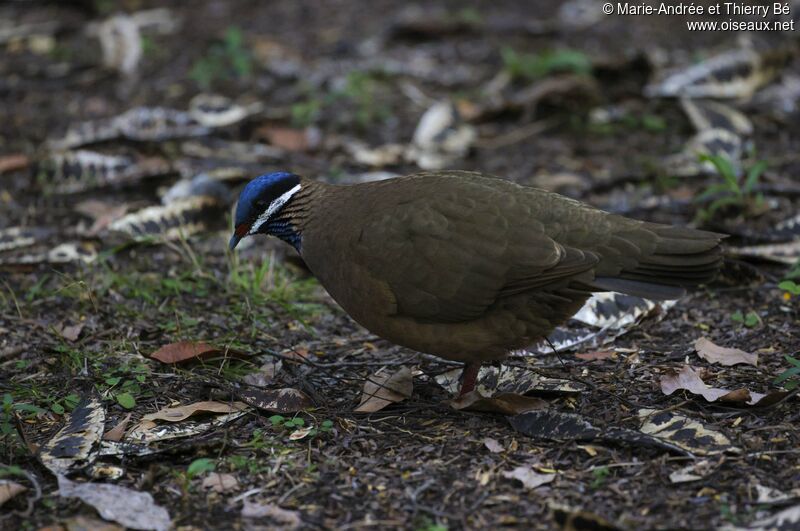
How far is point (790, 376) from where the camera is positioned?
3980 millimetres

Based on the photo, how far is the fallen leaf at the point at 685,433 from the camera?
356cm

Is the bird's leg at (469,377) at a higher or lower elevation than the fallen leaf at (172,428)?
lower

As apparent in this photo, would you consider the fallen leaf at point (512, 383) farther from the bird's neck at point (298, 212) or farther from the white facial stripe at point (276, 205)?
the white facial stripe at point (276, 205)

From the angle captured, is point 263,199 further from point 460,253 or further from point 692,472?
point 692,472

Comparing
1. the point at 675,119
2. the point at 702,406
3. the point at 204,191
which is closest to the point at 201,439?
the point at 702,406

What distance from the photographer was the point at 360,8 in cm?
988

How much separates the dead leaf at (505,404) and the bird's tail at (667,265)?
54 centimetres

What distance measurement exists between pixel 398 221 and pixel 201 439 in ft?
3.91

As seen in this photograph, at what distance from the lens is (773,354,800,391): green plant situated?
3.85 metres

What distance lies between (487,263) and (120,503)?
1649 millimetres

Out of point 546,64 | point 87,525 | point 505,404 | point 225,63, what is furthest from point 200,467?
point 225,63

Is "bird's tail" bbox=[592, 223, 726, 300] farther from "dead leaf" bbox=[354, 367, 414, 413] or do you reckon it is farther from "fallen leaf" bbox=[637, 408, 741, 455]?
"dead leaf" bbox=[354, 367, 414, 413]

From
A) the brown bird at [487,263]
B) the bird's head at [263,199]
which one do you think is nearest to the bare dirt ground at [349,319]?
the brown bird at [487,263]

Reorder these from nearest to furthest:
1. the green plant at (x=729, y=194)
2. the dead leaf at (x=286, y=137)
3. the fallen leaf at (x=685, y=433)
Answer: the fallen leaf at (x=685, y=433), the green plant at (x=729, y=194), the dead leaf at (x=286, y=137)
